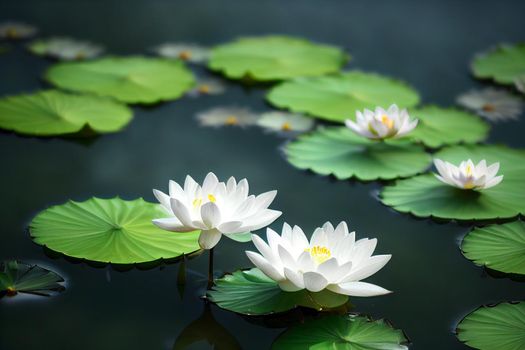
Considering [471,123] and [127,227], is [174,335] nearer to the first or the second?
[127,227]

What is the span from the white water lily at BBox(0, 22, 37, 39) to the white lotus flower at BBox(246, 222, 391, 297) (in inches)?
93.3

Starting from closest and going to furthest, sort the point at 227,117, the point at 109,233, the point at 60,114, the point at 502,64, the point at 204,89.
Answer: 1. the point at 109,233
2. the point at 60,114
3. the point at 227,117
4. the point at 204,89
5. the point at 502,64

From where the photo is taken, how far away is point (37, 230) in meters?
2.01

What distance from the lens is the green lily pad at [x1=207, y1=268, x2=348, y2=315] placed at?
1.68m

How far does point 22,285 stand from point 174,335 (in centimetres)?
41

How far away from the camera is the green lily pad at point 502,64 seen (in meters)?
3.25

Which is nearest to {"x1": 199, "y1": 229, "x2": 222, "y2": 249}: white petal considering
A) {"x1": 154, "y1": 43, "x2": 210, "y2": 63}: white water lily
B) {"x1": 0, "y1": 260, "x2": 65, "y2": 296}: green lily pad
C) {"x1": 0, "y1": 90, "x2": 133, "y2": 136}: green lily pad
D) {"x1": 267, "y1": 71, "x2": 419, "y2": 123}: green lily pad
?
{"x1": 0, "y1": 260, "x2": 65, "y2": 296}: green lily pad

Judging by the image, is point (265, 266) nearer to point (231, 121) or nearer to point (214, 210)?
point (214, 210)

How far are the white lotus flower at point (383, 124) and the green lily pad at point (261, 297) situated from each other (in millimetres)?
891

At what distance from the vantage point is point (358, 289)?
Answer: 1.65 metres

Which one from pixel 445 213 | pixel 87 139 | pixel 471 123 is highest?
pixel 471 123

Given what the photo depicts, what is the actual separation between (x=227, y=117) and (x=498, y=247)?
123cm

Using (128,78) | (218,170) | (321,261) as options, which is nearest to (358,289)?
(321,261)

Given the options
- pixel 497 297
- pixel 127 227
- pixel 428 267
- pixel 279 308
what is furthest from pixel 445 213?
pixel 127 227
